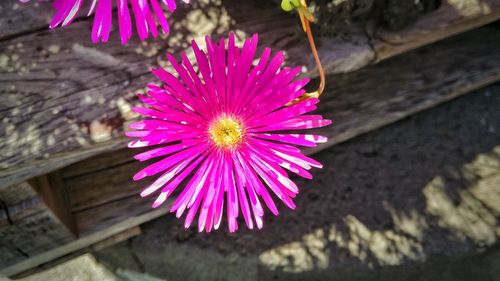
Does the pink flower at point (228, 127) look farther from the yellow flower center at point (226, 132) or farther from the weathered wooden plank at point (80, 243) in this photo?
the weathered wooden plank at point (80, 243)

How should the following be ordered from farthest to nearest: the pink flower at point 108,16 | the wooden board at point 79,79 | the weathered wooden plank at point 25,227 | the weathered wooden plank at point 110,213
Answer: the weathered wooden plank at point 110,213 → the weathered wooden plank at point 25,227 → the wooden board at point 79,79 → the pink flower at point 108,16

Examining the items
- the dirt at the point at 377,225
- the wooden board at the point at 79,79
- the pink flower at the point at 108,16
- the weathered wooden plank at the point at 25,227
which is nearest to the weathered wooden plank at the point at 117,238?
the dirt at the point at 377,225

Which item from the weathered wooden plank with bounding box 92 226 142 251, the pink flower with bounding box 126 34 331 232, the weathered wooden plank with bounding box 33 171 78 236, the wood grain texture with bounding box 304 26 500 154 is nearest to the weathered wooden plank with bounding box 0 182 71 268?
the weathered wooden plank with bounding box 33 171 78 236

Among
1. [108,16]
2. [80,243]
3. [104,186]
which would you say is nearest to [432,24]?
[108,16]

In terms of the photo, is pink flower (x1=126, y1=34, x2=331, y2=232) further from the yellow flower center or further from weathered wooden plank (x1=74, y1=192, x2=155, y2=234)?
weathered wooden plank (x1=74, y1=192, x2=155, y2=234)

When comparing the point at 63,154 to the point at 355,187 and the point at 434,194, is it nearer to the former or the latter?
the point at 355,187

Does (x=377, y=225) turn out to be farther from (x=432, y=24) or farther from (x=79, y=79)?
(x=79, y=79)
